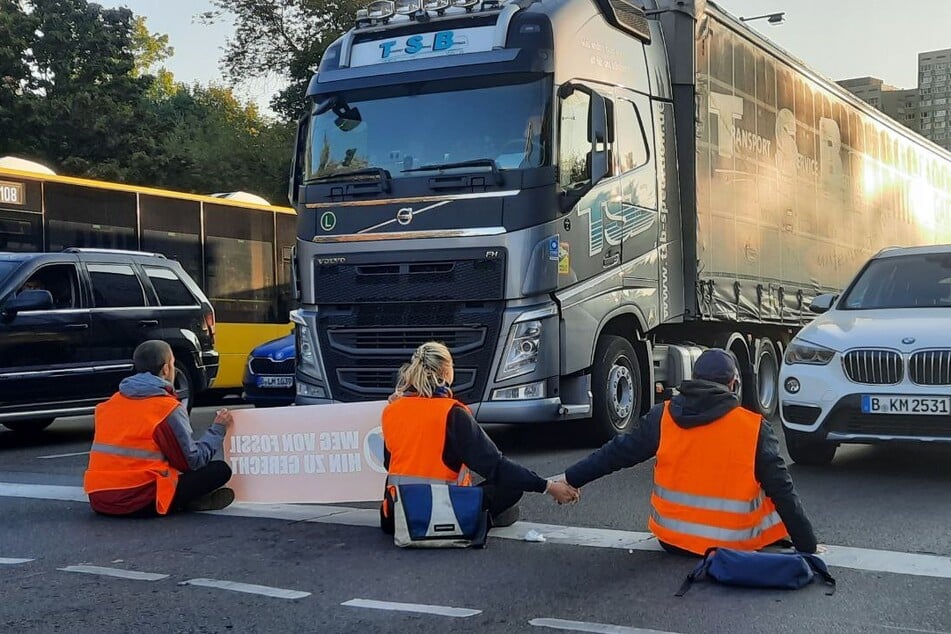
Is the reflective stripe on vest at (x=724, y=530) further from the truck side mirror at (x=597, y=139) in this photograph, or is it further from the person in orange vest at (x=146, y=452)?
the truck side mirror at (x=597, y=139)

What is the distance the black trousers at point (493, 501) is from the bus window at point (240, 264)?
38.9 feet

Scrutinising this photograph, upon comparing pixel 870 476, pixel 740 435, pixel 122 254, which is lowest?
pixel 870 476

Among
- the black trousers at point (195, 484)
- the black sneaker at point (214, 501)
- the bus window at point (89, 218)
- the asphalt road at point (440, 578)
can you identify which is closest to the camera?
the asphalt road at point (440, 578)

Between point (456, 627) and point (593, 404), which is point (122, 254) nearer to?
point (593, 404)

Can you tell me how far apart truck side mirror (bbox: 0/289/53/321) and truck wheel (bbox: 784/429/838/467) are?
7.16m

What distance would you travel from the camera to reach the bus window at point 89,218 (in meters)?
15.1

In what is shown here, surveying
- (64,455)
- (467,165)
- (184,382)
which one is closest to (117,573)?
Result: (467,165)

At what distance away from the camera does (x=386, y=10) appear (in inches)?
403

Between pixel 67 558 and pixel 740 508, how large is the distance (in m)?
3.50

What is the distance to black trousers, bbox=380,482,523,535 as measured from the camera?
248 inches

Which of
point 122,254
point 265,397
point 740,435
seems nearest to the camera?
point 740,435

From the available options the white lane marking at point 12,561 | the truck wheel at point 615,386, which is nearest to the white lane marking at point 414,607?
the white lane marking at point 12,561

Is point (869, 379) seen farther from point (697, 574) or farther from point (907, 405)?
point (697, 574)

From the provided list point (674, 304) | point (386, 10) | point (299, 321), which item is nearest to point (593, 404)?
point (674, 304)
